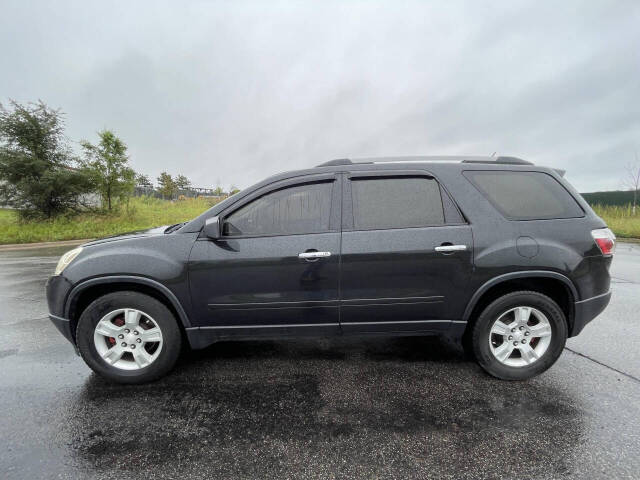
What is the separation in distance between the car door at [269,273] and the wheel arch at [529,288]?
1.21 m

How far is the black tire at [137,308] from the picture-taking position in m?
2.59

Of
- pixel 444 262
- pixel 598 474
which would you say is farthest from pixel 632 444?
pixel 444 262

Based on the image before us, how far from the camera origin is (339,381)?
8.67ft

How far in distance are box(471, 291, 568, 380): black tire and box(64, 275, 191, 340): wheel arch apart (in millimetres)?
2505

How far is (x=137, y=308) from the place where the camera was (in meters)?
2.58

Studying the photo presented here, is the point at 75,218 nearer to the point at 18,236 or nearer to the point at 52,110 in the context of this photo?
the point at 18,236

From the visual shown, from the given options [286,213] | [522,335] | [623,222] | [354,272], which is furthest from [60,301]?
[623,222]

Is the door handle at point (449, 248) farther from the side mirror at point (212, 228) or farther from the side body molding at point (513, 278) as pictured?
the side mirror at point (212, 228)

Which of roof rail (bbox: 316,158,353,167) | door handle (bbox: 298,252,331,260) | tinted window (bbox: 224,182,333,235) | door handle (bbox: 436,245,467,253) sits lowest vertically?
door handle (bbox: 298,252,331,260)

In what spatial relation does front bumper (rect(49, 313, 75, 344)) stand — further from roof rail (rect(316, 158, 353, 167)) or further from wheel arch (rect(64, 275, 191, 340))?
roof rail (rect(316, 158, 353, 167))

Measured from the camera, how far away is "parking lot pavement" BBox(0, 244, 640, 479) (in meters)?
1.78

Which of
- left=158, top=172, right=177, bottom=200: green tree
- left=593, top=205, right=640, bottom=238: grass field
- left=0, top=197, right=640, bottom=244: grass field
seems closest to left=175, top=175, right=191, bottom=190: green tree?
left=158, top=172, right=177, bottom=200: green tree

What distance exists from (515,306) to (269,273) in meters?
2.08

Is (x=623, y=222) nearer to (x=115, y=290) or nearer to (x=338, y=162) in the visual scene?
(x=338, y=162)
